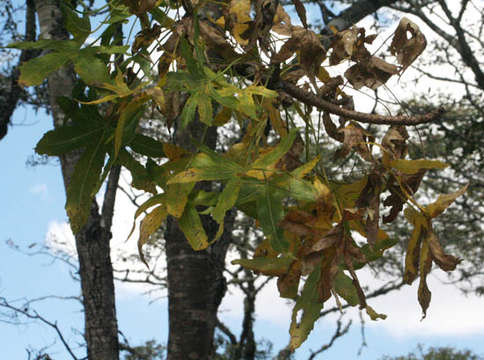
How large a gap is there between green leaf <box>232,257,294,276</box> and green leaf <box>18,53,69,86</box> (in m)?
0.42

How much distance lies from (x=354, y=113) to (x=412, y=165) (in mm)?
142

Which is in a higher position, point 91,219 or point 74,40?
point 91,219

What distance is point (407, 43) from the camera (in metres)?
Result: 1.00

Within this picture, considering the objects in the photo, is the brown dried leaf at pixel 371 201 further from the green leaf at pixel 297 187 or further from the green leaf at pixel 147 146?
the green leaf at pixel 147 146

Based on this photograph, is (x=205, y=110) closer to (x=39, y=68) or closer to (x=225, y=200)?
(x=225, y=200)

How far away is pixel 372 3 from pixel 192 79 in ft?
9.40

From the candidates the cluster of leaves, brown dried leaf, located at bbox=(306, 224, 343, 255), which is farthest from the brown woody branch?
brown dried leaf, located at bbox=(306, 224, 343, 255)

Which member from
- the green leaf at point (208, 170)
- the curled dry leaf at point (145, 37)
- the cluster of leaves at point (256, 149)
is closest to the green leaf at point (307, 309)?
the cluster of leaves at point (256, 149)

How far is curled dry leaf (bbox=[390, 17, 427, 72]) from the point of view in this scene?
38.7 inches

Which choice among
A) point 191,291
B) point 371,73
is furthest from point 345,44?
point 191,291

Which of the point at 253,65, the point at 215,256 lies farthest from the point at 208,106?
the point at 215,256

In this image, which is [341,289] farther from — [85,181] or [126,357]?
[126,357]

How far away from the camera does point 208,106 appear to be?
2.64ft

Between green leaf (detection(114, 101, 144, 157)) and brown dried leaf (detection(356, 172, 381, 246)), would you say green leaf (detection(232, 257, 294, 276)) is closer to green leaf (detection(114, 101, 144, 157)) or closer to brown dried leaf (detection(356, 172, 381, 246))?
brown dried leaf (detection(356, 172, 381, 246))
